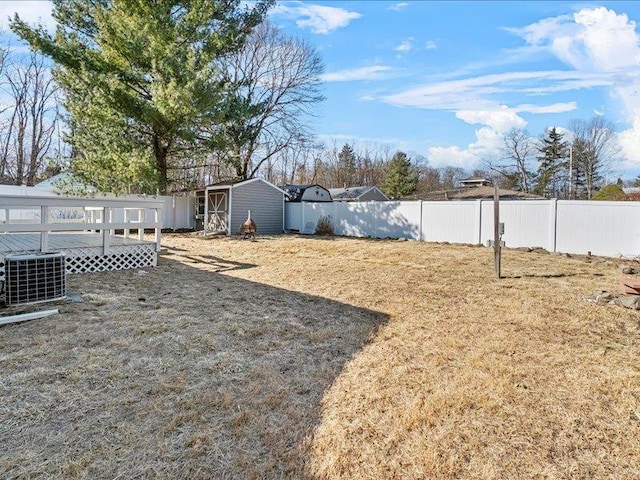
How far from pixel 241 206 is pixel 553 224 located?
39.3 ft

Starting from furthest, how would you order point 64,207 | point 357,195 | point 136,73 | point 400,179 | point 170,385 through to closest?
point 400,179, point 357,195, point 136,73, point 64,207, point 170,385

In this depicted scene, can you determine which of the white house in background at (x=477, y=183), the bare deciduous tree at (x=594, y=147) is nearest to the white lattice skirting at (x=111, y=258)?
the white house in background at (x=477, y=183)

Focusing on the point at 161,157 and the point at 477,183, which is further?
the point at 477,183

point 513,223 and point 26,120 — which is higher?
point 26,120

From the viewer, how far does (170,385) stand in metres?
2.83

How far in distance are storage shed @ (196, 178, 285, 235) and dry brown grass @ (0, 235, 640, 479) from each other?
11.5 m

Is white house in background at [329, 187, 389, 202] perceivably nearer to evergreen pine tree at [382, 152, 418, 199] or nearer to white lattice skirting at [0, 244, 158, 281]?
evergreen pine tree at [382, 152, 418, 199]

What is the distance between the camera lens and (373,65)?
15.8 meters

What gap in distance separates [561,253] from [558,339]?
7.65m

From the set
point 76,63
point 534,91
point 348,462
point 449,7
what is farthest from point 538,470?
point 534,91

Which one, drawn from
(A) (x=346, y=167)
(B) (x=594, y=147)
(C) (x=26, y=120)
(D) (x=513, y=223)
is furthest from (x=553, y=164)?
(C) (x=26, y=120)

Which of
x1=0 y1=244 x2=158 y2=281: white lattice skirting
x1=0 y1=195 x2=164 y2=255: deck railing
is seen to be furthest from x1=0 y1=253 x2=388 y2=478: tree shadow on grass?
x1=0 y1=244 x2=158 y2=281: white lattice skirting

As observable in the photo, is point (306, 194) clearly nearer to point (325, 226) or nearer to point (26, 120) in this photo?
point (325, 226)

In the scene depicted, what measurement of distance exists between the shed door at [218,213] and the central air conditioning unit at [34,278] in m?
12.1
